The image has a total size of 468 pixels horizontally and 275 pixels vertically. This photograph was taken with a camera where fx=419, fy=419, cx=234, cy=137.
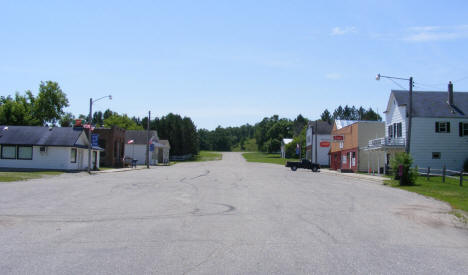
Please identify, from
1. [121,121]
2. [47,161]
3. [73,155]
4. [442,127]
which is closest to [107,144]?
[73,155]

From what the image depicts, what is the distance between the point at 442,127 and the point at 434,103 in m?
2.85

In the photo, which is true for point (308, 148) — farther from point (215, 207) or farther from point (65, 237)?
point (65, 237)

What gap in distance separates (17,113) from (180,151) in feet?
146

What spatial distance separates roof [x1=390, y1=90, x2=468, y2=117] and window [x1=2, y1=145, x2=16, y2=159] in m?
38.9

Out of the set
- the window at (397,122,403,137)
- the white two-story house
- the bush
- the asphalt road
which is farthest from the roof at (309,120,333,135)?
the asphalt road

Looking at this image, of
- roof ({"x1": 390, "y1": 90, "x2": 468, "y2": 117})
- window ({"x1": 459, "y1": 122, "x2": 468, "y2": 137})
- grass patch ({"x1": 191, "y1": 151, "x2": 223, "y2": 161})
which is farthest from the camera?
grass patch ({"x1": 191, "y1": 151, "x2": 223, "y2": 161})

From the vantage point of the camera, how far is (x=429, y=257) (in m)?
7.77

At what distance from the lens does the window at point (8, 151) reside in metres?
42.2

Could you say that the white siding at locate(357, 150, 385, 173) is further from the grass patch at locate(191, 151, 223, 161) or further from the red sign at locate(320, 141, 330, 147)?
the grass patch at locate(191, 151, 223, 161)

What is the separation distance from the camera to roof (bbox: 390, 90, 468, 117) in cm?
4019

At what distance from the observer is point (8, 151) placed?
42281 millimetres

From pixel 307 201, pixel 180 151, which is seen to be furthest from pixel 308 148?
pixel 307 201

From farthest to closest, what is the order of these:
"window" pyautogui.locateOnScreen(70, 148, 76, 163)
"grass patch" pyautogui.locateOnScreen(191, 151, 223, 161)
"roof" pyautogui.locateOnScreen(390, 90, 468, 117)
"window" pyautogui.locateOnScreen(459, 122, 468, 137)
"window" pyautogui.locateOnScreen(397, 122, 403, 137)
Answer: "grass patch" pyautogui.locateOnScreen(191, 151, 223, 161) < "window" pyautogui.locateOnScreen(70, 148, 76, 163) < "window" pyautogui.locateOnScreen(397, 122, 403, 137) < "roof" pyautogui.locateOnScreen(390, 90, 468, 117) < "window" pyautogui.locateOnScreen(459, 122, 468, 137)

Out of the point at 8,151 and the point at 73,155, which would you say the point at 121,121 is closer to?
the point at 73,155
